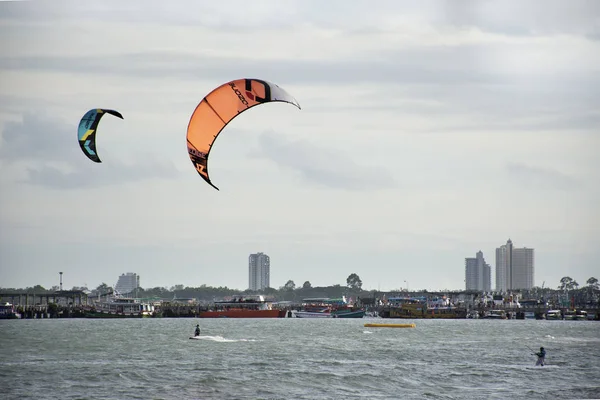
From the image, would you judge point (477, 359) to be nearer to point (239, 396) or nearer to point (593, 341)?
point (239, 396)

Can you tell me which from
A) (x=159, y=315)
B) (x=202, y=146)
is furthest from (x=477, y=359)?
(x=159, y=315)

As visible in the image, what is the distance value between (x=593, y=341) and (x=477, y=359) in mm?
17154

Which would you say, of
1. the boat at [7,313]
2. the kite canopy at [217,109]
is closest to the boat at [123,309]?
the boat at [7,313]

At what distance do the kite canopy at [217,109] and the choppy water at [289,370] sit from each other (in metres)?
6.91

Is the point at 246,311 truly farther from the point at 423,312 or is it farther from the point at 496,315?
the point at 496,315

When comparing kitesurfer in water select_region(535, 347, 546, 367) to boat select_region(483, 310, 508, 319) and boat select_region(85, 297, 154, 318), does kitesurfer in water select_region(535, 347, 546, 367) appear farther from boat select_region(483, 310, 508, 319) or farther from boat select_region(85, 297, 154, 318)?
boat select_region(483, 310, 508, 319)

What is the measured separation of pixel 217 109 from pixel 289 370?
1275 centimetres

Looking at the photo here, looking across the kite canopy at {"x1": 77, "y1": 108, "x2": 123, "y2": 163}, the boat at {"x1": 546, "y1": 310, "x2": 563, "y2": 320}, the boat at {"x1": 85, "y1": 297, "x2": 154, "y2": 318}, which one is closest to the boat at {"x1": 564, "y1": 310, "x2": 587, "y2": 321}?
the boat at {"x1": 546, "y1": 310, "x2": 563, "y2": 320}

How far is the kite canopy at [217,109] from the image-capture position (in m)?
19.5

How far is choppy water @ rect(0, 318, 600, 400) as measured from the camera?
2525 centimetres

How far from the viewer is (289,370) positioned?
100ft

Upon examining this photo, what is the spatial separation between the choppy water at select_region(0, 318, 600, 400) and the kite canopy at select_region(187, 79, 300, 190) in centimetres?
691

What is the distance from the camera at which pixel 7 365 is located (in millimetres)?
31844

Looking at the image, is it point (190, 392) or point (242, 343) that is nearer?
point (190, 392)
